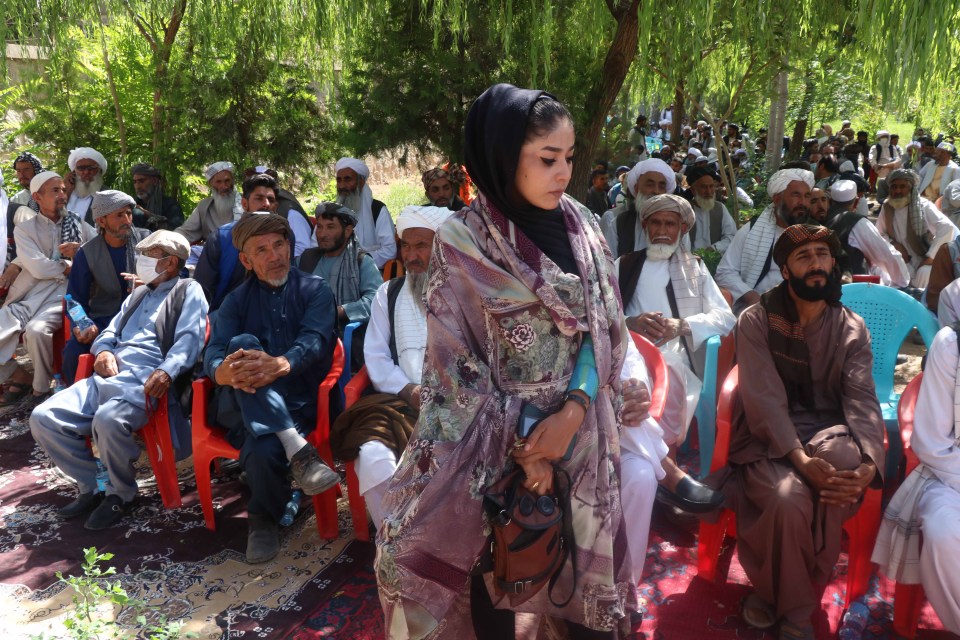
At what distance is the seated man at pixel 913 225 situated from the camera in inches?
253

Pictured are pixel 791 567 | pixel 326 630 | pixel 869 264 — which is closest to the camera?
pixel 791 567

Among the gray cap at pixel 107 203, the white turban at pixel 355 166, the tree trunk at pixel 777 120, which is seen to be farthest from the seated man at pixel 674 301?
the tree trunk at pixel 777 120

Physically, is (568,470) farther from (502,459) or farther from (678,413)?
(678,413)

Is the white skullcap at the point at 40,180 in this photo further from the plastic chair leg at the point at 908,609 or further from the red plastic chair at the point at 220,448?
the plastic chair leg at the point at 908,609

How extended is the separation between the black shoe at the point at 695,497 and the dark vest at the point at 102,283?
3.66m

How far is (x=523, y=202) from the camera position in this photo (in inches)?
79.2

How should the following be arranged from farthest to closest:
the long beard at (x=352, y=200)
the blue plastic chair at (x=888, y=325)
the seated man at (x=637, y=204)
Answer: the long beard at (x=352, y=200) → the seated man at (x=637, y=204) → the blue plastic chair at (x=888, y=325)

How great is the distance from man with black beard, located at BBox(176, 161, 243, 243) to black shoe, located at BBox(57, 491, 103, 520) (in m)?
2.87

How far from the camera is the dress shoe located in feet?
11.2

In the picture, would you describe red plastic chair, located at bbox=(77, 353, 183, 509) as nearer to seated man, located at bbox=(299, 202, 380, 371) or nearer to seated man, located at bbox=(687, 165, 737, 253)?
seated man, located at bbox=(299, 202, 380, 371)

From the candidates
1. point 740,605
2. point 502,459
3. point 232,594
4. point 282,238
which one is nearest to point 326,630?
point 232,594

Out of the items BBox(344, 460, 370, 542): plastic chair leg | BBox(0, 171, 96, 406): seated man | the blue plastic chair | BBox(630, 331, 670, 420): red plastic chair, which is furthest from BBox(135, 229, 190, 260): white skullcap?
the blue plastic chair

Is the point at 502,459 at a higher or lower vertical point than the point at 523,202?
lower

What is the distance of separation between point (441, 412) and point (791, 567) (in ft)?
5.13
